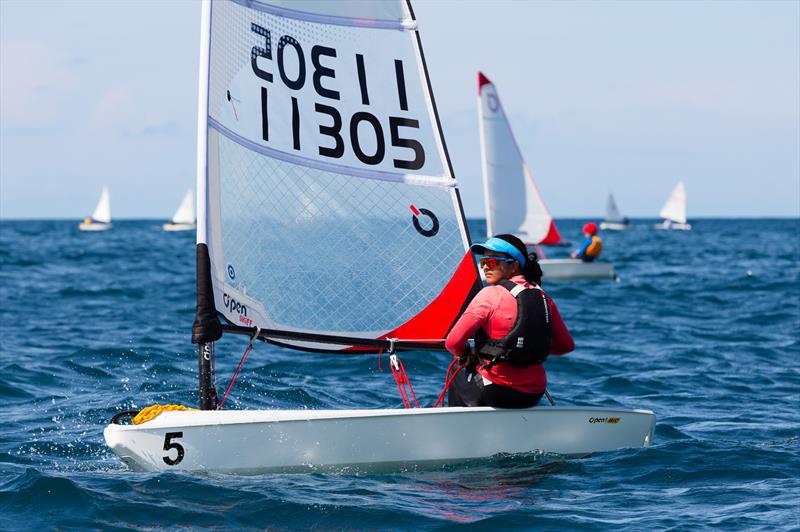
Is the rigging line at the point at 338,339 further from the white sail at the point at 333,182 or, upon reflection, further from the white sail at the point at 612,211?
the white sail at the point at 612,211

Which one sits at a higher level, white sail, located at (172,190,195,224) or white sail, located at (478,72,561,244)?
white sail, located at (478,72,561,244)

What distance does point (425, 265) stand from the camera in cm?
709

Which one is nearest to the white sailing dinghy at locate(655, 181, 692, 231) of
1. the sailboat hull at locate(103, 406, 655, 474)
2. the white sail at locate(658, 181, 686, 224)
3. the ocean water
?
the white sail at locate(658, 181, 686, 224)

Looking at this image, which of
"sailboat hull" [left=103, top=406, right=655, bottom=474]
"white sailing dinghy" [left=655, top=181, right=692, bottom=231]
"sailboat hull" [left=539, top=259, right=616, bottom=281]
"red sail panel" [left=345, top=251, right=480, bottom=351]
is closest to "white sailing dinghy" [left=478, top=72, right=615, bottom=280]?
"sailboat hull" [left=539, top=259, right=616, bottom=281]

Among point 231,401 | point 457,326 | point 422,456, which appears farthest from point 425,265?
point 231,401

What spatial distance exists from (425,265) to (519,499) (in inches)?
76.7

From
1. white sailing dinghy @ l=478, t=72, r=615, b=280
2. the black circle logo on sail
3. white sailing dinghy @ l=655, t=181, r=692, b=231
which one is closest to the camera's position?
the black circle logo on sail

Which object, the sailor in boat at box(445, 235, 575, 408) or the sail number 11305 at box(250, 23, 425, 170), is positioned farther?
the sail number 11305 at box(250, 23, 425, 170)

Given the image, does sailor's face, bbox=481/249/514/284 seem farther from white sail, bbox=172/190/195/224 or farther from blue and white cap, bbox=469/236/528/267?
white sail, bbox=172/190/195/224

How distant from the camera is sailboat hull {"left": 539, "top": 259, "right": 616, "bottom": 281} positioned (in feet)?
76.5

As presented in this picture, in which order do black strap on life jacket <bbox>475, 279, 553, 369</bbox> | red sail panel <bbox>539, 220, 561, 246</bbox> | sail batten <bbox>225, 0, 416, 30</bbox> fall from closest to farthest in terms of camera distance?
black strap on life jacket <bbox>475, 279, 553, 369</bbox> < sail batten <bbox>225, 0, 416, 30</bbox> < red sail panel <bbox>539, 220, 561, 246</bbox>

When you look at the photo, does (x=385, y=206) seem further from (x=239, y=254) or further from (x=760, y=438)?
(x=760, y=438)

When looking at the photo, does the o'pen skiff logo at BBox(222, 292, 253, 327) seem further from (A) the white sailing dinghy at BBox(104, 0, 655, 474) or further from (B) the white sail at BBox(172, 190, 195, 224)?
(B) the white sail at BBox(172, 190, 195, 224)

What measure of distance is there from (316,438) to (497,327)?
128cm
